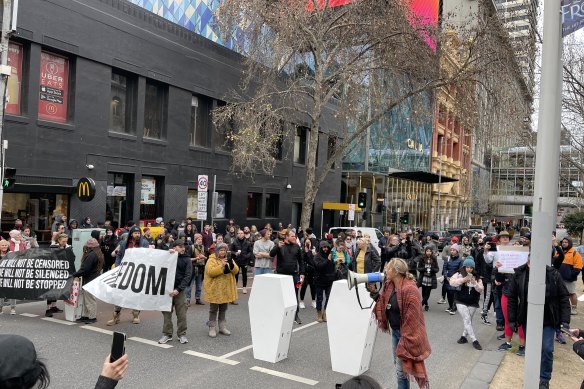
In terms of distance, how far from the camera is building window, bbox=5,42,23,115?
15.5 m

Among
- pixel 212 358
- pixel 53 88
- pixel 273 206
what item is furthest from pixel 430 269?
pixel 273 206

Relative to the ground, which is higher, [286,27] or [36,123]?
[286,27]

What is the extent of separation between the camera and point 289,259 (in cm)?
1070

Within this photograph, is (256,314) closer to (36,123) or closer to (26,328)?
(26,328)

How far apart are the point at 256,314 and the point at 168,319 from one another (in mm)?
1627

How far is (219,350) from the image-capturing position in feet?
26.2

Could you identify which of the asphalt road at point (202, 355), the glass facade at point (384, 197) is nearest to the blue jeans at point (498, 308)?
the asphalt road at point (202, 355)

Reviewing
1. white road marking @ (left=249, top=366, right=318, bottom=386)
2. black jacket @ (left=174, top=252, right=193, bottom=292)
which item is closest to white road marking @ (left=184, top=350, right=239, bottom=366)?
white road marking @ (left=249, top=366, right=318, bottom=386)

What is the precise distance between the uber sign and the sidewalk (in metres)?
13.0

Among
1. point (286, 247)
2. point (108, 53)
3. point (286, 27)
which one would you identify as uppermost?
point (286, 27)

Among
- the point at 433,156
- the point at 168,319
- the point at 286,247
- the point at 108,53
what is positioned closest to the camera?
the point at 168,319

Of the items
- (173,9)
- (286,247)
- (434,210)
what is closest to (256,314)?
(286,247)

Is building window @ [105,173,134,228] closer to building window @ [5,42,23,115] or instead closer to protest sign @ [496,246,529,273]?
building window @ [5,42,23,115]

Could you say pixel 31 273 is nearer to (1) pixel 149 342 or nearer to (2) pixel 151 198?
(1) pixel 149 342
